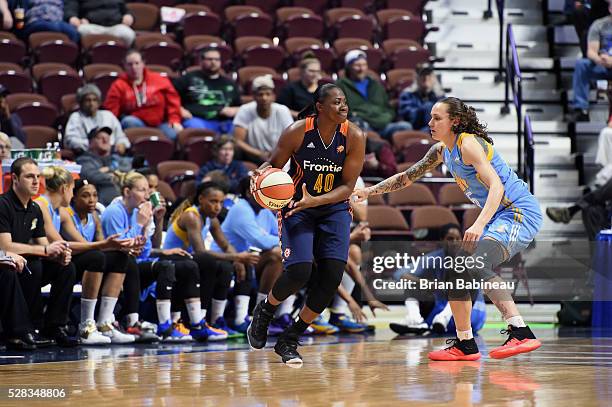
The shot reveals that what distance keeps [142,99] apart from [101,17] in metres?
1.82

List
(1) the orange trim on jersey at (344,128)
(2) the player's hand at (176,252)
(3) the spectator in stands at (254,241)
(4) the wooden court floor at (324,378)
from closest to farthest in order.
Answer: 1. (4) the wooden court floor at (324,378)
2. (1) the orange trim on jersey at (344,128)
3. (2) the player's hand at (176,252)
4. (3) the spectator in stands at (254,241)

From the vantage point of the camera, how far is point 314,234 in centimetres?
685

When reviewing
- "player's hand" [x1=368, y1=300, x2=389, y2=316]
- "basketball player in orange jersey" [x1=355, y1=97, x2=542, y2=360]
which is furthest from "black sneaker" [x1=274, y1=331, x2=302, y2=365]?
"player's hand" [x1=368, y1=300, x2=389, y2=316]

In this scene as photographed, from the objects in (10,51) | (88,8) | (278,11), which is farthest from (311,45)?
A: (10,51)

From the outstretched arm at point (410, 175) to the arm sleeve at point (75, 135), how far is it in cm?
430

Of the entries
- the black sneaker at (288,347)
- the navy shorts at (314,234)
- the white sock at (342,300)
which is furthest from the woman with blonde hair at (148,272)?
the navy shorts at (314,234)

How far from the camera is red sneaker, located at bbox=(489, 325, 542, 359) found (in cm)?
674

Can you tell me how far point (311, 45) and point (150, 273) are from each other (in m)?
5.30

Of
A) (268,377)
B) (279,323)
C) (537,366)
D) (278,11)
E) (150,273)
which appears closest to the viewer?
(268,377)

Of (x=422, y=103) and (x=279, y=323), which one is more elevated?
(x=422, y=103)

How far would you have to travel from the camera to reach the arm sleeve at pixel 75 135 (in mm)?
10672

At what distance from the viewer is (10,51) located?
40.1 feet

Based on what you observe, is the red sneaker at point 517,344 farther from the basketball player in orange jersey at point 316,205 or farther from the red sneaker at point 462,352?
the basketball player in orange jersey at point 316,205

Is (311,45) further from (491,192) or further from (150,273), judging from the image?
(491,192)
